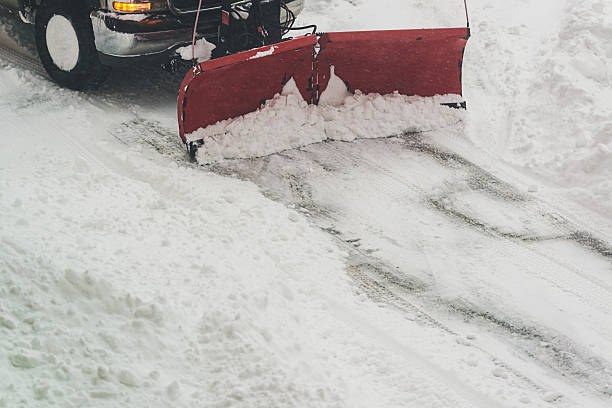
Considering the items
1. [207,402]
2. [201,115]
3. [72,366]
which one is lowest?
[207,402]

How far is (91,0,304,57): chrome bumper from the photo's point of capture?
16.4ft

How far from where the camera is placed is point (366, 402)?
9.16 ft

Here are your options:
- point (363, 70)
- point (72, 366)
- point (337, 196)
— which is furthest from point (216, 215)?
point (363, 70)

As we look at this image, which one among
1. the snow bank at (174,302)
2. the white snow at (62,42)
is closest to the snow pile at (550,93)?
the snow bank at (174,302)

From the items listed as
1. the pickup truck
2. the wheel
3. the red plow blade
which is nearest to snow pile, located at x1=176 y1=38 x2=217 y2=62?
the pickup truck

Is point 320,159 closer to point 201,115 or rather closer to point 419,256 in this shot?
point 201,115

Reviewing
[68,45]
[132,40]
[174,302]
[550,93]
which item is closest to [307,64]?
[132,40]

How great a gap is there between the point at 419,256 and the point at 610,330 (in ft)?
3.65

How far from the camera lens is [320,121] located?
5.21 meters

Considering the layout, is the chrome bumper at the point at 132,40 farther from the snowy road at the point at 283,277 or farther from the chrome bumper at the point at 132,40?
the snowy road at the point at 283,277

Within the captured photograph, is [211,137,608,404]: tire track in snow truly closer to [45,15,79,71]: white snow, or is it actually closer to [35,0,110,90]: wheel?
[35,0,110,90]: wheel

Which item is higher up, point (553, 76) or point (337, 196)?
point (553, 76)

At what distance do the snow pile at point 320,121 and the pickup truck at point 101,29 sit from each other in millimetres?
850

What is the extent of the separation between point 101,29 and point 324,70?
1.79 m
